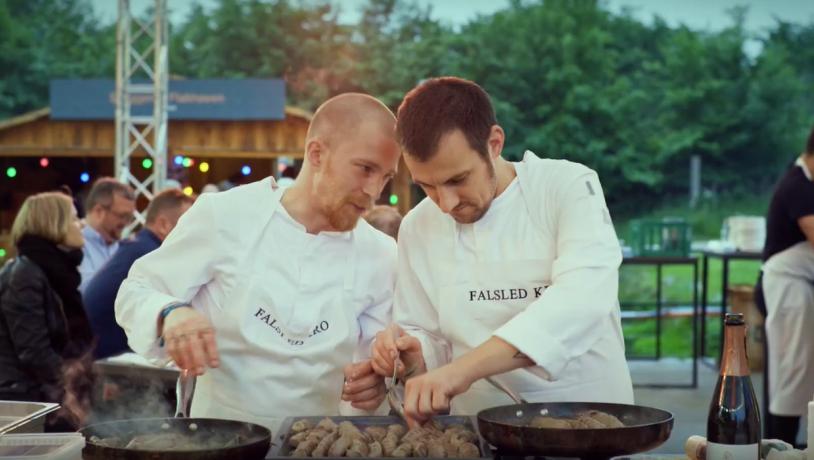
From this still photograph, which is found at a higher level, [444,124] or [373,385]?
[444,124]

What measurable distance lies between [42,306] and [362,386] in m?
2.94

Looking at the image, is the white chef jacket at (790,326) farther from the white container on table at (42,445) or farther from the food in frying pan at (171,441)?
the white container on table at (42,445)

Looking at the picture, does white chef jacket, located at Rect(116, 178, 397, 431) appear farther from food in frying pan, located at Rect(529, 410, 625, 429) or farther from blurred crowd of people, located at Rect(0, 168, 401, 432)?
blurred crowd of people, located at Rect(0, 168, 401, 432)

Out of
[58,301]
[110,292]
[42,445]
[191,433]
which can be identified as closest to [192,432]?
[191,433]

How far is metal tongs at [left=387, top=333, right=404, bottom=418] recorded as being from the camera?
6.79 feet

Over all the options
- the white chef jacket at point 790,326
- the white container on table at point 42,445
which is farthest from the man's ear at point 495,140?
the white chef jacket at point 790,326

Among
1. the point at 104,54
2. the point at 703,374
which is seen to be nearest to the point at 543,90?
the point at 104,54

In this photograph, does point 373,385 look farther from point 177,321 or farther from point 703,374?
point 703,374

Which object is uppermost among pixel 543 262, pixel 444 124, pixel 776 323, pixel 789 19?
pixel 789 19

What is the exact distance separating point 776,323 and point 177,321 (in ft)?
12.4

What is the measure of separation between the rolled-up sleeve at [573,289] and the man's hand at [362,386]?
372 millimetres

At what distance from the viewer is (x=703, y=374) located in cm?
880

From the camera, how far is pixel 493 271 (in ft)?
7.31

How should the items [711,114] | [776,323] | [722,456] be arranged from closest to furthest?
[722,456] < [776,323] < [711,114]
